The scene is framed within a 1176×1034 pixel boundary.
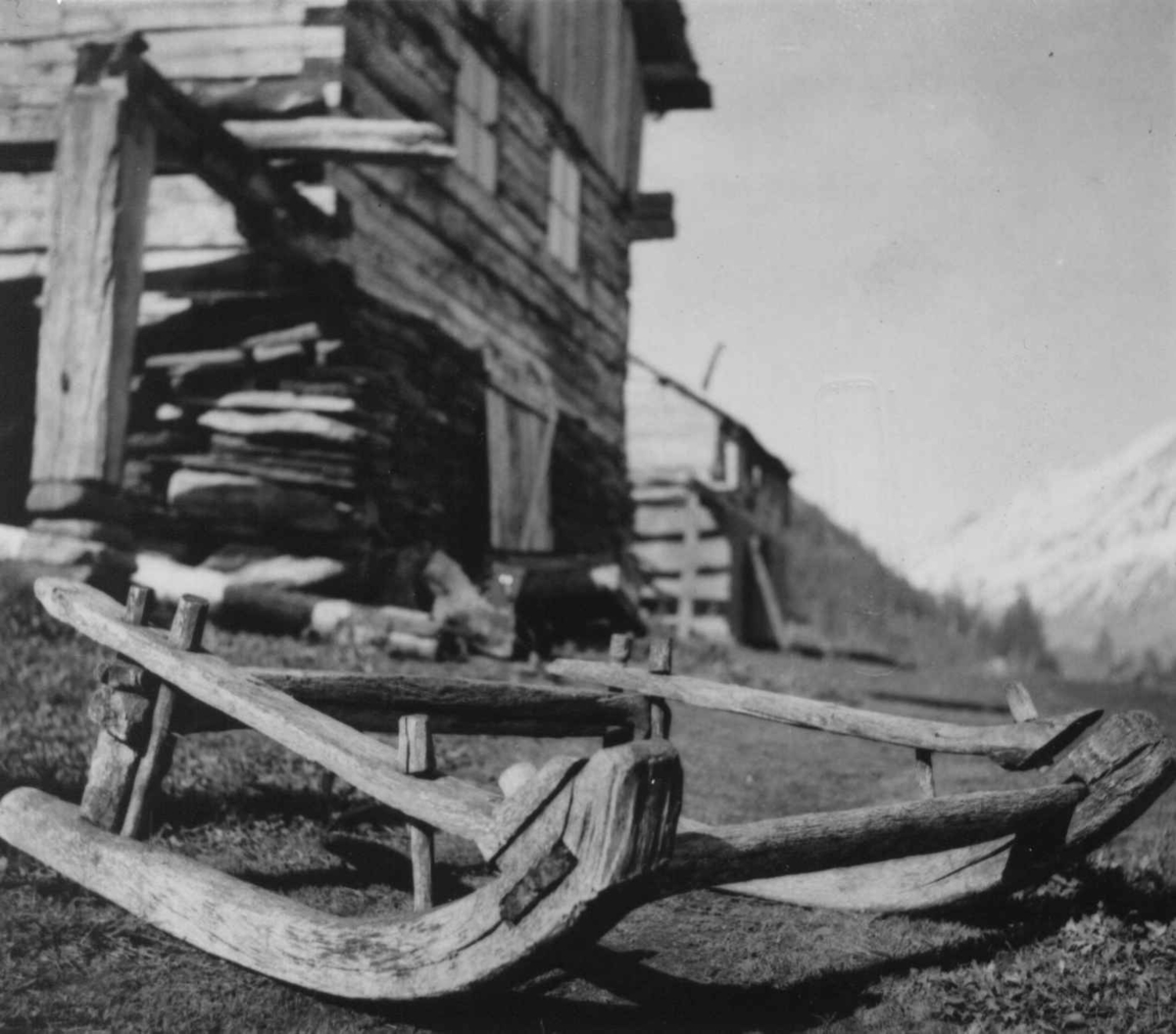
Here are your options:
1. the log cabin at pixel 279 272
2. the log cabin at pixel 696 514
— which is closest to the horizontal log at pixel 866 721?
the log cabin at pixel 279 272

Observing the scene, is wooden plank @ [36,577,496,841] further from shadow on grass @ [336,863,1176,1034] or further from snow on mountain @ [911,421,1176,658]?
snow on mountain @ [911,421,1176,658]

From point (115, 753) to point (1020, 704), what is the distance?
2955 mm

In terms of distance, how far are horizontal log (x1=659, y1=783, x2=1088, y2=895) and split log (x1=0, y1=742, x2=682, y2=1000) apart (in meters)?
0.18

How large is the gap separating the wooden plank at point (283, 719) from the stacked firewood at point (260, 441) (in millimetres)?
3867

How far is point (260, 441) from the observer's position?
24.5 feet

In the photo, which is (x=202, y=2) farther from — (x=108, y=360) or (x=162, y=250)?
(x=108, y=360)

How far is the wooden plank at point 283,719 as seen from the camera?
2.20 meters

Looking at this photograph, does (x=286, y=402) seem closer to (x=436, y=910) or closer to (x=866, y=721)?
(x=866, y=721)

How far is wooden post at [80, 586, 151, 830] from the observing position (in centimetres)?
311

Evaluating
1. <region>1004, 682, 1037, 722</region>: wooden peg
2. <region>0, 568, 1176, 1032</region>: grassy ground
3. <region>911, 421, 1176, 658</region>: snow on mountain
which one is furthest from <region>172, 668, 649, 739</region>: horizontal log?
<region>911, 421, 1176, 658</region>: snow on mountain

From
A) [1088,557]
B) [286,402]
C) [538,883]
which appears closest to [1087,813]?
[538,883]

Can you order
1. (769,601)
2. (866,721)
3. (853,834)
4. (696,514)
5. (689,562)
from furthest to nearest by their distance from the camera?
(769,601), (696,514), (689,562), (866,721), (853,834)

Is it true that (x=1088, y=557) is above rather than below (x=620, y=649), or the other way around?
below

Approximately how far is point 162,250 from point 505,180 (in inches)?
159
